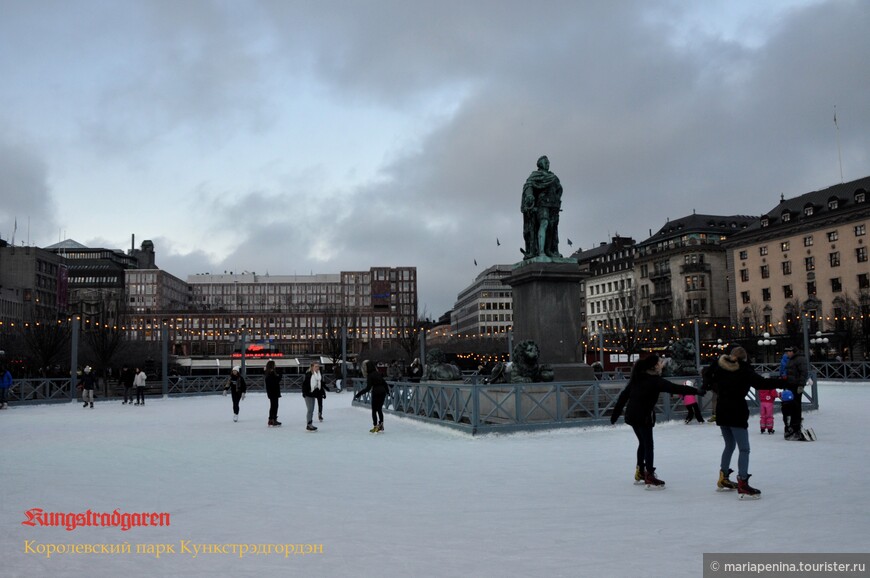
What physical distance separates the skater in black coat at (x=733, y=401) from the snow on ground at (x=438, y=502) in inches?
17.1

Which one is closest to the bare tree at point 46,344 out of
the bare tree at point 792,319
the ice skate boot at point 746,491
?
the ice skate boot at point 746,491

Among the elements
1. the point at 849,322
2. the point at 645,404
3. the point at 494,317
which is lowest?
the point at 645,404

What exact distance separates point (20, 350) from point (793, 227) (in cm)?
7660

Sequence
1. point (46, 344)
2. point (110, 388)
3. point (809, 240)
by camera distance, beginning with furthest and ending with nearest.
Answer: point (809, 240) → point (46, 344) → point (110, 388)

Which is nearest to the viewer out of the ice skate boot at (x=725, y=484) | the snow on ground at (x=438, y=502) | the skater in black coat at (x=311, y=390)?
the snow on ground at (x=438, y=502)

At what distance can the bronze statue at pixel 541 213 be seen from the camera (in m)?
18.5

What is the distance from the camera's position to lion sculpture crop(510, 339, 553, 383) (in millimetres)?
16469

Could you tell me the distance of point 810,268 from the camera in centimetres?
7375

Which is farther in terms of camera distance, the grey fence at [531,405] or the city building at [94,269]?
the city building at [94,269]

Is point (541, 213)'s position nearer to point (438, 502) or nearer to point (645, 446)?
point (645, 446)

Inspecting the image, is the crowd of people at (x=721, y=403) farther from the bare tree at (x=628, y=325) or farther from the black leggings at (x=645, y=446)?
the bare tree at (x=628, y=325)

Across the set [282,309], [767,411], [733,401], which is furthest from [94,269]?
[733,401]

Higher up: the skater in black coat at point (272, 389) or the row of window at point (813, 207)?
the row of window at point (813, 207)

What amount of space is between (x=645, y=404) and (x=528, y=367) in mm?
7626
